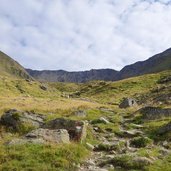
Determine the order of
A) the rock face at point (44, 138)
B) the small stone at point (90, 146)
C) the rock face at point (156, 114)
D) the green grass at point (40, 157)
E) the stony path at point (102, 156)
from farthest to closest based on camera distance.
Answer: the rock face at point (156, 114)
the small stone at point (90, 146)
the rock face at point (44, 138)
the stony path at point (102, 156)
the green grass at point (40, 157)

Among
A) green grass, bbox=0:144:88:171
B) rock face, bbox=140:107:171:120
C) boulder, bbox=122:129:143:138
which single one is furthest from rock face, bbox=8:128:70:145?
rock face, bbox=140:107:171:120

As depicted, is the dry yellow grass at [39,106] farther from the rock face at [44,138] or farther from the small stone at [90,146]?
the rock face at [44,138]

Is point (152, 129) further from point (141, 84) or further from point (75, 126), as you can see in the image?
point (141, 84)

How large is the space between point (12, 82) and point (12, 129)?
530 ft

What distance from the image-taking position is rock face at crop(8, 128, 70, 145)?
18.4 m

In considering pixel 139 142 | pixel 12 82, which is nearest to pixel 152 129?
pixel 139 142

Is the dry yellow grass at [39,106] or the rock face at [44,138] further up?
the dry yellow grass at [39,106]

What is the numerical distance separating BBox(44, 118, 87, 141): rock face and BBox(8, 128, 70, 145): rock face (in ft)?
3.87

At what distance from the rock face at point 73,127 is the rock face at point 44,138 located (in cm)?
118

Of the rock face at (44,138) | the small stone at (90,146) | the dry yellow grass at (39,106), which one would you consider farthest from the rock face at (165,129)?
the dry yellow grass at (39,106)

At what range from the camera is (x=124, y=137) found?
974 inches

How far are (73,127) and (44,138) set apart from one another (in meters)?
3.02

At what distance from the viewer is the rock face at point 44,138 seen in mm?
18370

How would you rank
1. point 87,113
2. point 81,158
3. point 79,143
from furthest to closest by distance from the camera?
point 87,113, point 79,143, point 81,158
